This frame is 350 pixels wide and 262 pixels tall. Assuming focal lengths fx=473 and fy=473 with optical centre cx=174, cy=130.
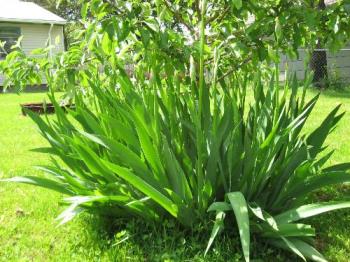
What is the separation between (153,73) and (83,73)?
0.51 metres

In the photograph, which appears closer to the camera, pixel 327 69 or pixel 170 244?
pixel 170 244

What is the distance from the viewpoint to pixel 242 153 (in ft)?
9.52

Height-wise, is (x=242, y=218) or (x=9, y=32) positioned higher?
(x=9, y=32)

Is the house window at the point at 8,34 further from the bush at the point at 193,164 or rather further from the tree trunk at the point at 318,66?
the bush at the point at 193,164

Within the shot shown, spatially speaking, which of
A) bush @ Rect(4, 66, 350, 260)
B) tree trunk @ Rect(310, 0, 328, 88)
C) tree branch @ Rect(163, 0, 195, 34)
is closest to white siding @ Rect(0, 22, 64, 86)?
tree trunk @ Rect(310, 0, 328, 88)

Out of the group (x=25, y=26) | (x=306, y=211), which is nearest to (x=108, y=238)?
(x=306, y=211)

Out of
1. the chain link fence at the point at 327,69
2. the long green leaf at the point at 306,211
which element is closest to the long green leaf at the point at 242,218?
the long green leaf at the point at 306,211

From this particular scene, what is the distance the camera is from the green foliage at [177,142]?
101 inches

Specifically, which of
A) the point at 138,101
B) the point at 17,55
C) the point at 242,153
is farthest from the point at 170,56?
the point at 17,55

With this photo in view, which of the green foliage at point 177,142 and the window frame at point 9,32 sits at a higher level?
the window frame at point 9,32

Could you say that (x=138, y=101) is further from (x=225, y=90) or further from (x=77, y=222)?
(x=77, y=222)

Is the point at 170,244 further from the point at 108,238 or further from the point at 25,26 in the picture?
the point at 25,26

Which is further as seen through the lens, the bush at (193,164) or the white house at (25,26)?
the white house at (25,26)

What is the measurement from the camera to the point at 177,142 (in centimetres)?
289
